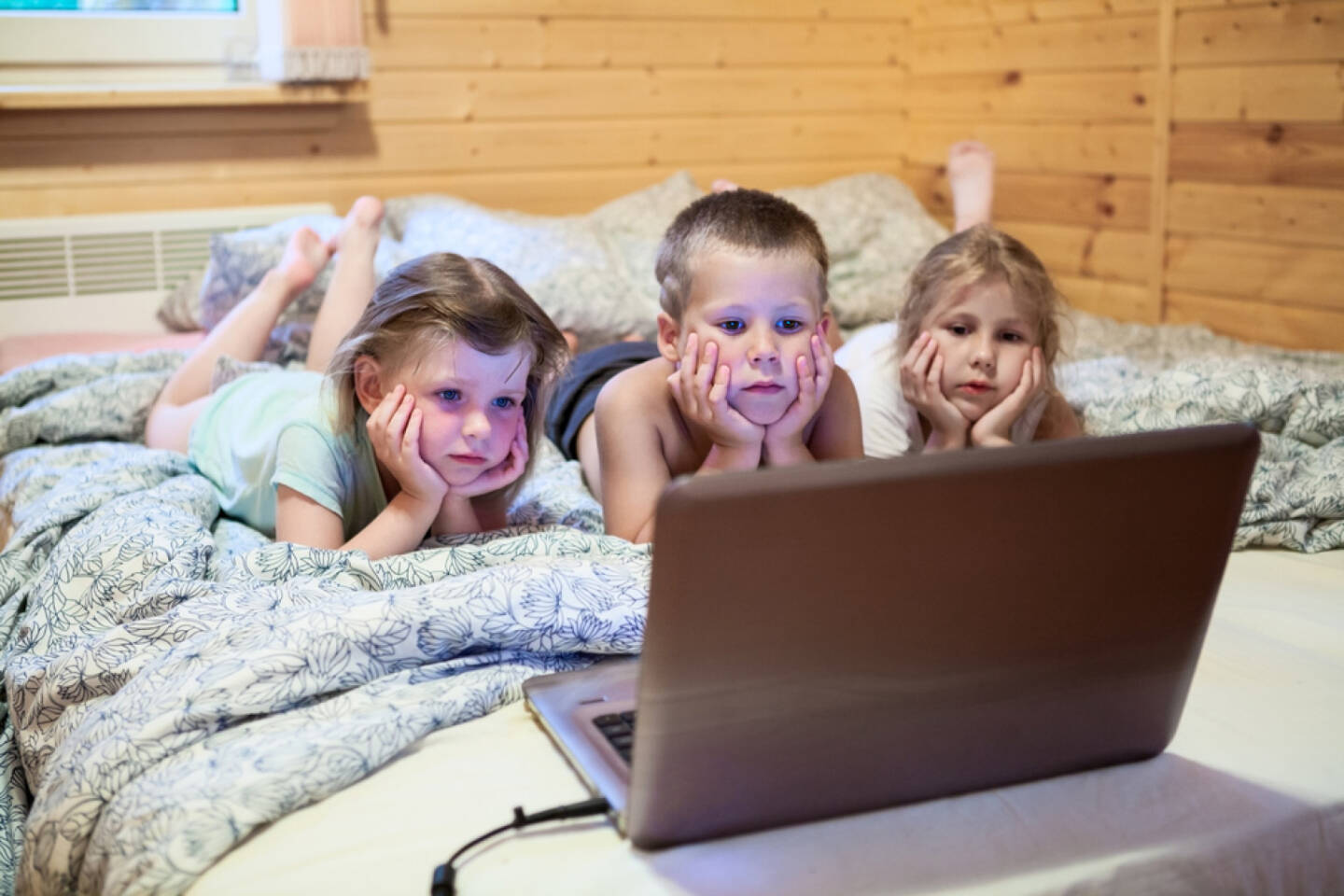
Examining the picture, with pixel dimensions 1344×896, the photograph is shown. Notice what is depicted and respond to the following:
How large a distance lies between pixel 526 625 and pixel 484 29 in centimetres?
211

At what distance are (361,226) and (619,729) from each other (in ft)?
4.34

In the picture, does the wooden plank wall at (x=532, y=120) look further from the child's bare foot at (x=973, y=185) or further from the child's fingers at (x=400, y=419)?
the child's fingers at (x=400, y=419)

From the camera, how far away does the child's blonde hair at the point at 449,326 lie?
1301 millimetres

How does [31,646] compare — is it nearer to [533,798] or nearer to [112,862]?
[112,862]

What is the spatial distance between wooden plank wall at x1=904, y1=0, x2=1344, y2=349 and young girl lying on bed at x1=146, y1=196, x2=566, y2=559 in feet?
5.42

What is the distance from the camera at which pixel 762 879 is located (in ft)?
2.54

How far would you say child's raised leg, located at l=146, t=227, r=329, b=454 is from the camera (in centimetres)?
182

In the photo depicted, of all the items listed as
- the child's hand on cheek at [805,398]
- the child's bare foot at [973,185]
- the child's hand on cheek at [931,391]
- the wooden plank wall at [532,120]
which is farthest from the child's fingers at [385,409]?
the wooden plank wall at [532,120]

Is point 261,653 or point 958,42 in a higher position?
point 958,42

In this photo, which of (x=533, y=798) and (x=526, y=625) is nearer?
(x=533, y=798)

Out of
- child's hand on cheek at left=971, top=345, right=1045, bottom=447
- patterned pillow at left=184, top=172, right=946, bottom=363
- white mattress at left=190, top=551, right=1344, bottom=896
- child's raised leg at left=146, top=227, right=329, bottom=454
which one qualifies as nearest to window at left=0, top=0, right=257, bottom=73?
patterned pillow at left=184, top=172, right=946, bottom=363

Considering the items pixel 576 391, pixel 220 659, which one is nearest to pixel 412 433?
pixel 220 659

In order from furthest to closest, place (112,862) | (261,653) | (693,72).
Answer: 1. (693,72)
2. (261,653)
3. (112,862)

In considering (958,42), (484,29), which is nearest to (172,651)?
(484,29)
